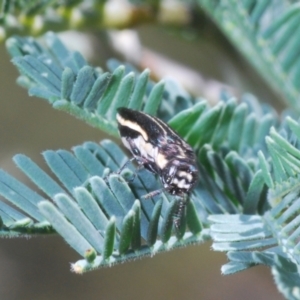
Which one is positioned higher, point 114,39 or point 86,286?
point 114,39

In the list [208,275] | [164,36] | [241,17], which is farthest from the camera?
[164,36]

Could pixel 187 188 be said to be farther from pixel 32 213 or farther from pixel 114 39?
pixel 114 39

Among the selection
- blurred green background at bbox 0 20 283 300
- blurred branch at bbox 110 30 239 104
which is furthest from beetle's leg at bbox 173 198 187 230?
blurred green background at bbox 0 20 283 300

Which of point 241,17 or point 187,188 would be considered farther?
point 241,17

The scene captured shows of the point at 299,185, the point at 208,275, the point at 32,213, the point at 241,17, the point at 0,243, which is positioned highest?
the point at 241,17

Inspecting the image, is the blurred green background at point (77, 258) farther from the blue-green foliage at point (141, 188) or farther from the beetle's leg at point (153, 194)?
the beetle's leg at point (153, 194)

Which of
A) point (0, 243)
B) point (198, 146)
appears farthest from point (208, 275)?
point (198, 146)
